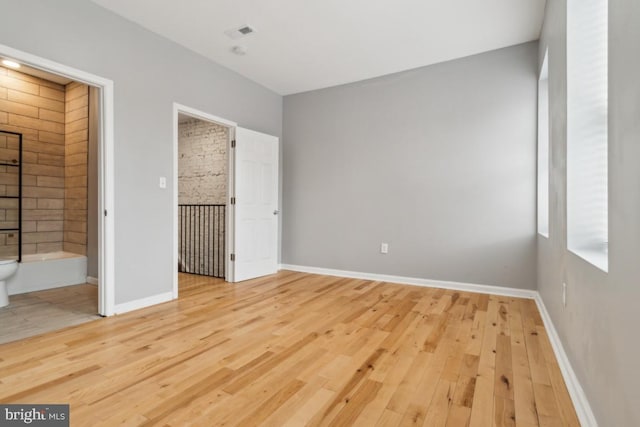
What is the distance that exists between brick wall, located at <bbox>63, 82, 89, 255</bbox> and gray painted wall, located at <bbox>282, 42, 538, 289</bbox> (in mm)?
2762

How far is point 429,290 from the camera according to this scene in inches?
151

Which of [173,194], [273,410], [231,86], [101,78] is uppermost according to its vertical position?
[231,86]

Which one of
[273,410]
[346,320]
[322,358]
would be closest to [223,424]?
[273,410]

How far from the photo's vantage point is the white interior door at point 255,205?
13.9 feet

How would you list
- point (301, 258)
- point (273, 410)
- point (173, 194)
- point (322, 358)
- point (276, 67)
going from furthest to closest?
1. point (301, 258)
2. point (276, 67)
3. point (173, 194)
4. point (322, 358)
5. point (273, 410)

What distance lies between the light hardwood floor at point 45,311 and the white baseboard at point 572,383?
3.47 m

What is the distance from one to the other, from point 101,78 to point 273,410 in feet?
10.0

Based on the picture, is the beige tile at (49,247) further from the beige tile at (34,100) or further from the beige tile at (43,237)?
the beige tile at (34,100)

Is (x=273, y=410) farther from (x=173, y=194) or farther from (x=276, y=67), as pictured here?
(x=276, y=67)

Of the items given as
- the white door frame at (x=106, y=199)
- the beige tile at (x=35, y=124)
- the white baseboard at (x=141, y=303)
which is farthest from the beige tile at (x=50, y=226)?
the white baseboard at (x=141, y=303)

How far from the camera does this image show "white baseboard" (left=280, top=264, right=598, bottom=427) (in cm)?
148

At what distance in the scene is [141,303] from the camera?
312 cm

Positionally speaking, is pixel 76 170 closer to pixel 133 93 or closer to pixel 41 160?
pixel 41 160

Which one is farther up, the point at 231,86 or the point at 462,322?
the point at 231,86
